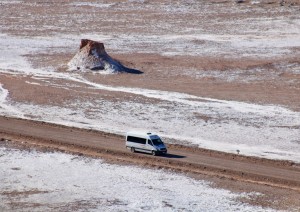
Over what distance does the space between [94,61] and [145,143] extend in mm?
29201

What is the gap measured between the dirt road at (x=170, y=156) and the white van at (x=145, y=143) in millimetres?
345

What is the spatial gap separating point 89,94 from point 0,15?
5116cm

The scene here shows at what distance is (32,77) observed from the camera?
68.4 m

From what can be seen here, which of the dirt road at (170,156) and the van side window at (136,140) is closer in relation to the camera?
the dirt road at (170,156)

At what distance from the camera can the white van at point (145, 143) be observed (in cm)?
4312

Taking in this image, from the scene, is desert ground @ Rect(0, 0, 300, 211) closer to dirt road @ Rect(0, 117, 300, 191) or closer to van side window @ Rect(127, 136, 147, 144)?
dirt road @ Rect(0, 117, 300, 191)

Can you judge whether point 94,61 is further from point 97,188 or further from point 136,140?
point 97,188

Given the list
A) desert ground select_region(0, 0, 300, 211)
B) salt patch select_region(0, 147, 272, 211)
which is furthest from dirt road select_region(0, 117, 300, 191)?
salt patch select_region(0, 147, 272, 211)

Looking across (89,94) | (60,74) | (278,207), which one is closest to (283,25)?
(60,74)

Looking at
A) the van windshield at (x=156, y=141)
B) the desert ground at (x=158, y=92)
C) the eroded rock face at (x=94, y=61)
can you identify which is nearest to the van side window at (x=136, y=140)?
the van windshield at (x=156, y=141)

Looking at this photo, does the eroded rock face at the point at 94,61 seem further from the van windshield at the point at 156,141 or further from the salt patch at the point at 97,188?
the salt patch at the point at 97,188

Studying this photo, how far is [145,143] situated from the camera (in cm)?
4344

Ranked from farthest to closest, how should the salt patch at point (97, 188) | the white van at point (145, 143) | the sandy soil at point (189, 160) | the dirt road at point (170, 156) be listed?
the white van at point (145, 143)
the dirt road at point (170, 156)
the sandy soil at point (189, 160)
the salt patch at point (97, 188)

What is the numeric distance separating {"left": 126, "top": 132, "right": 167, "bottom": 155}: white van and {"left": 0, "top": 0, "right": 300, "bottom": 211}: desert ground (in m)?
1.76
